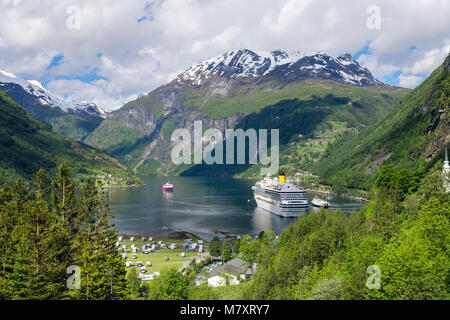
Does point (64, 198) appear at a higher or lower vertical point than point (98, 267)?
higher

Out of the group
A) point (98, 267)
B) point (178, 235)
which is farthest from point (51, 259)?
point (178, 235)

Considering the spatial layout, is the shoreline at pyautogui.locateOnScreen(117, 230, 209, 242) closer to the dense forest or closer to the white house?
the white house

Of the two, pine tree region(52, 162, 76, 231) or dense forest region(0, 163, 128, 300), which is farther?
pine tree region(52, 162, 76, 231)

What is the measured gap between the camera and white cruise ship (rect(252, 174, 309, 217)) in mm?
136625

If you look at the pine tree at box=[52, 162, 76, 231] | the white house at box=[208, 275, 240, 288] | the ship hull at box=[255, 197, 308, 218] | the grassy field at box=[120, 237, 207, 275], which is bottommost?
the grassy field at box=[120, 237, 207, 275]

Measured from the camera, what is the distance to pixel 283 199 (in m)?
138

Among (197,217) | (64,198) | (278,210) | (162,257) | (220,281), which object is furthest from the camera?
(278,210)

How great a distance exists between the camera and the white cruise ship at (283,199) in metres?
137

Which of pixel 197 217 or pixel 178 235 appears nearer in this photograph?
pixel 178 235

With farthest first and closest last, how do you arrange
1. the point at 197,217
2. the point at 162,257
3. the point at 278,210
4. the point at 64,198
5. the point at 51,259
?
the point at 278,210 < the point at 197,217 < the point at 162,257 < the point at 64,198 < the point at 51,259

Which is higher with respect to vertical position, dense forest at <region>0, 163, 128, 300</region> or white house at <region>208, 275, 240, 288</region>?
dense forest at <region>0, 163, 128, 300</region>

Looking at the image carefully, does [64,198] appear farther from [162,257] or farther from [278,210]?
[278,210]

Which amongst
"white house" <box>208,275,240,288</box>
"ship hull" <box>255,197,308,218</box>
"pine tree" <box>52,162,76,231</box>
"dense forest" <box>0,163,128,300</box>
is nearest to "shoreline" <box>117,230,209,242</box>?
"white house" <box>208,275,240,288</box>

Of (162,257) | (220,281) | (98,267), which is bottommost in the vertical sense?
(162,257)
